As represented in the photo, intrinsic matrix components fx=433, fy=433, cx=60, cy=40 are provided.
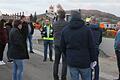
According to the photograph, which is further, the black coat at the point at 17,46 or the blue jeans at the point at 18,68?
the blue jeans at the point at 18,68

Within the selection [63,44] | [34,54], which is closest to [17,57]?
[63,44]

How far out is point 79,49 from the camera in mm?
7508

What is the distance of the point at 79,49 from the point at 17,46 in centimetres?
247

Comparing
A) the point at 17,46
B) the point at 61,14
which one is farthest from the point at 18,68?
the point at 61,14

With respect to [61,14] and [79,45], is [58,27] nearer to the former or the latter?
[61,14]

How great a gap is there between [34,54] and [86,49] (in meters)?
11.8

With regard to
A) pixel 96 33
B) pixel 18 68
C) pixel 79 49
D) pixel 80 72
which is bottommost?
pixel 18 68

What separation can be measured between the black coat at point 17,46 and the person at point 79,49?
2220 millimetres

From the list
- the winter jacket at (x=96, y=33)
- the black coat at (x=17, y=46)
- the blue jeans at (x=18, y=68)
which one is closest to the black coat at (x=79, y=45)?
the black coat at (x=17, y=46)

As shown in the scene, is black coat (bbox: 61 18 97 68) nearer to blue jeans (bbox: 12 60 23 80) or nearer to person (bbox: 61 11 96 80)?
person (bbox: 61 11 96 80)

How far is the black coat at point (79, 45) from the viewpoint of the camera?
7.48m

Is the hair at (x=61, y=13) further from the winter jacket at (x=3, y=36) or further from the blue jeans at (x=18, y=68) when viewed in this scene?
the winter jacket at (x=3, y=36)

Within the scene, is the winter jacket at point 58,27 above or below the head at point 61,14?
below

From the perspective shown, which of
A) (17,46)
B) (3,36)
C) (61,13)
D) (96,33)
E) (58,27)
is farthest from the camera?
(3,36)
